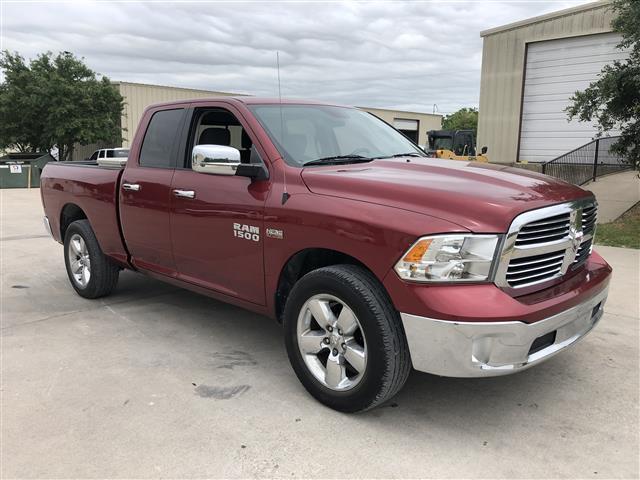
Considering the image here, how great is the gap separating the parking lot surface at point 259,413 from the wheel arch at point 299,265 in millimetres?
574

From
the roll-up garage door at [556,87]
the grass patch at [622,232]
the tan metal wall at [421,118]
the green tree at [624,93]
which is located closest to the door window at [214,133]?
the grass patch at [622,232]

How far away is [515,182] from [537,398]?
4.59 feet

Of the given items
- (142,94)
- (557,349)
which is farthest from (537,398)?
(142,94)

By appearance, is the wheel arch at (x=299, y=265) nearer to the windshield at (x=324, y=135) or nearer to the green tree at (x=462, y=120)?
the windshield at (x=324, y=135)

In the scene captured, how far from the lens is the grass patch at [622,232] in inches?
338

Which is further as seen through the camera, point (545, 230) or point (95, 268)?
point (95, 268)

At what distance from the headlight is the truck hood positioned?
0.24 ft

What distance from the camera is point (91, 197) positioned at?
210 inches

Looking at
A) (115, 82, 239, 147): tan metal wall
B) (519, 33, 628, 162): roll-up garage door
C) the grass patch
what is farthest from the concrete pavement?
(115, 82, 239, 147): tan metal wall

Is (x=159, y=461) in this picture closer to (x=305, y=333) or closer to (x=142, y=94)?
(x=305, y=333)

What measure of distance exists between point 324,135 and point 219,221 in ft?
3.39

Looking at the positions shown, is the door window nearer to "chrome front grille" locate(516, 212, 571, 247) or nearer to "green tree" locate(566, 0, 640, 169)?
"chrome front grille" locate(516, 212, 571, 247)

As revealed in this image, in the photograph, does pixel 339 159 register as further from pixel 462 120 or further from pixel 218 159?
pixel 462 120

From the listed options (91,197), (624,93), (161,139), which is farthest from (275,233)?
(624,93)
